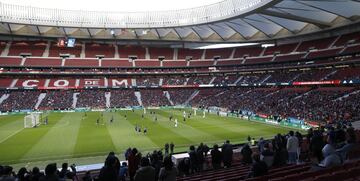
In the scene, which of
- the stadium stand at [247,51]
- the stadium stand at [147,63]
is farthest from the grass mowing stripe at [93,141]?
the stadium stand at [247,51]

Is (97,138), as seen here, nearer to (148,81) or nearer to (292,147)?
(292,147)

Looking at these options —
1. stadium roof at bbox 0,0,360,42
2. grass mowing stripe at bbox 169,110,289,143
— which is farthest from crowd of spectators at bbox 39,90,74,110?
grass mowing stripe at bbox 169,110,289,143

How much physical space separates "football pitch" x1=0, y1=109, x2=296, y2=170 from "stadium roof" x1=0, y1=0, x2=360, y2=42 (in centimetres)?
1897

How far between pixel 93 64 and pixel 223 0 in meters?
35.5

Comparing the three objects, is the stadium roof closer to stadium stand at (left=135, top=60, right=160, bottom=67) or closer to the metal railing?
the metal railing

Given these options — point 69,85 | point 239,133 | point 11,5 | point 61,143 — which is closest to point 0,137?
point 61,143

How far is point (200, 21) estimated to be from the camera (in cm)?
6150

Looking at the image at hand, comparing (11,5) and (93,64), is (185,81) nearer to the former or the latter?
(93,64)

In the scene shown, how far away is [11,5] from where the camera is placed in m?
70.6

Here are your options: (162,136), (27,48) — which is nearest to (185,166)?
(162,136)

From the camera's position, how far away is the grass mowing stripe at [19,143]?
22781 millimetres

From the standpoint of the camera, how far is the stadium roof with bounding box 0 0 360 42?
151 ft

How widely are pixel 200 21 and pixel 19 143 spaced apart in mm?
43053

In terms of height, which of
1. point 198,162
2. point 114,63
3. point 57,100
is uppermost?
point 114,63
